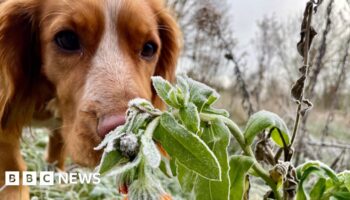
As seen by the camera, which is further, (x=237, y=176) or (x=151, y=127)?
(x=237, y=176)

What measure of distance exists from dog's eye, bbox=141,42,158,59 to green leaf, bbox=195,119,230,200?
1230mm

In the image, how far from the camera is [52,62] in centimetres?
181

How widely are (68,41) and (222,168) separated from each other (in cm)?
125

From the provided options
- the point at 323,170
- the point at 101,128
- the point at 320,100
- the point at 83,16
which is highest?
the point at 83,16

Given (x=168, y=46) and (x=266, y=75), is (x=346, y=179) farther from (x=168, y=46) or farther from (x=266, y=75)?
(x=266, y=75)

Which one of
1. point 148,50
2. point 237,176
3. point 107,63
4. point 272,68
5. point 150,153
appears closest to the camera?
point 150,153

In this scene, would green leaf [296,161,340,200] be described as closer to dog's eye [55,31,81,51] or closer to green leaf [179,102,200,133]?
green leaf [179,102,200,133]

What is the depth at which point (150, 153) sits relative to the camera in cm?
46

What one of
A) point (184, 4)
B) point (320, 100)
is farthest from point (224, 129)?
point (320, 100)

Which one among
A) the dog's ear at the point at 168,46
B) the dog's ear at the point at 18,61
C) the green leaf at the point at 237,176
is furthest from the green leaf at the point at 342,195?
the dog's ear at the point at 168,46

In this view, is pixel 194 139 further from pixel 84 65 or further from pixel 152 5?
pixel 152 5

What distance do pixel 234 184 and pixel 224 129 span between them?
92 mm

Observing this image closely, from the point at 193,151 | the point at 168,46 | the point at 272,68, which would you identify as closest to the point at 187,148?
the point at 193,151

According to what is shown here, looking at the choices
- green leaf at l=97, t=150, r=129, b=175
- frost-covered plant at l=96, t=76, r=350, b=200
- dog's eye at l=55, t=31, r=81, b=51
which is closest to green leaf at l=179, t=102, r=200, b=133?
frost-covered plant at l=96, t=76, r=350, b=200
